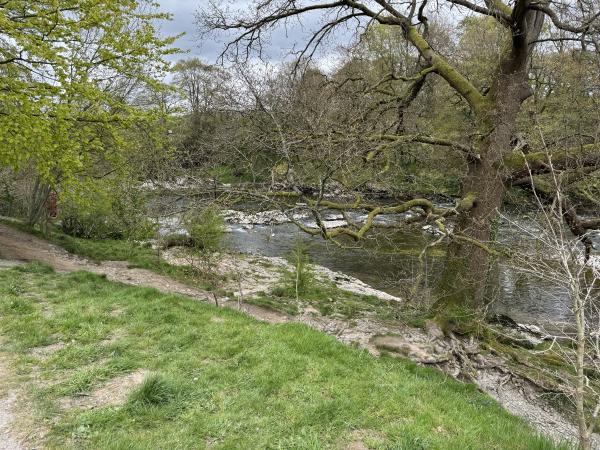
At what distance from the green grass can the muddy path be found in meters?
0.64

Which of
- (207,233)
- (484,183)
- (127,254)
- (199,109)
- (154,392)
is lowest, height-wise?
(127,254)

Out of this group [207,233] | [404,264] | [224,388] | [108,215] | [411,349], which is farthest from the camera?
[108,215]

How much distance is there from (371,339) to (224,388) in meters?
4.68

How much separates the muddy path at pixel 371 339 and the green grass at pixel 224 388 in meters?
0.64

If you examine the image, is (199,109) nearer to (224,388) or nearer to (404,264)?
(404,264)

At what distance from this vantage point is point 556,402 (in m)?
7.40

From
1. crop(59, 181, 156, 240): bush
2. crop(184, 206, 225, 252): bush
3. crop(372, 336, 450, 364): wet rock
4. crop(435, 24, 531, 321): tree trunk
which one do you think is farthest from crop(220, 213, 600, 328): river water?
crop(59, 181, 156, 240): bush

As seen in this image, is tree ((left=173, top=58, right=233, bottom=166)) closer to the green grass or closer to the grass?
the grass

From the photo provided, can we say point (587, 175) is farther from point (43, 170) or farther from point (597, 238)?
point (597, 238)

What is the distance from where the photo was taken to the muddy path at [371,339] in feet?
21.1

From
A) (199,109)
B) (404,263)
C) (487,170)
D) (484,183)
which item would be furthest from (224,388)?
(199,109)

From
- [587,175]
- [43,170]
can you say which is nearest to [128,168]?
[43,170]

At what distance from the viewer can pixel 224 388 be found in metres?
4.62

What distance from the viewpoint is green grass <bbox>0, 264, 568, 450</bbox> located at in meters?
3.82
